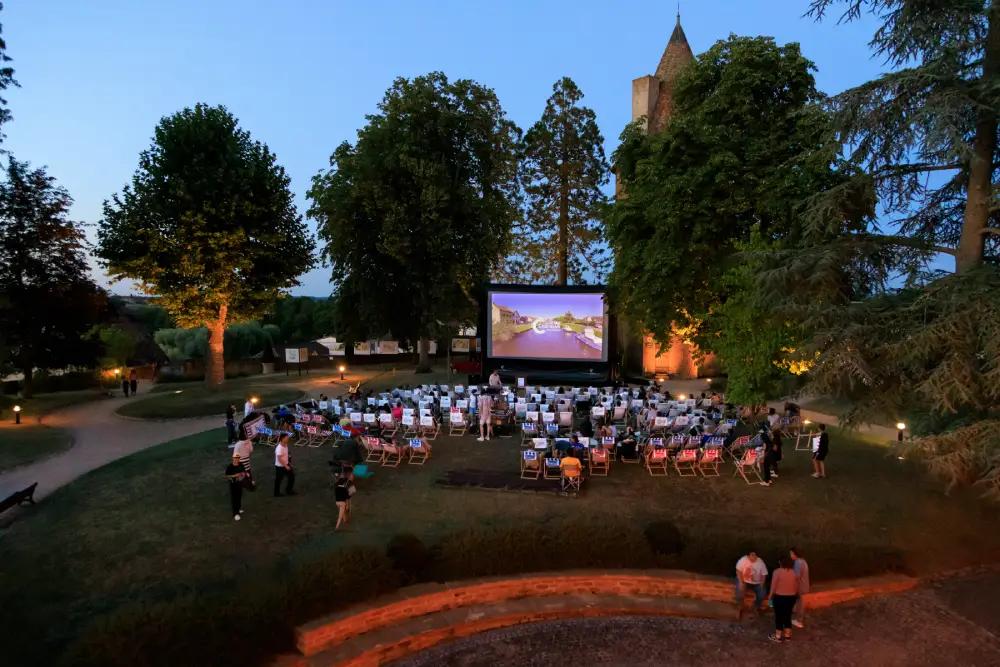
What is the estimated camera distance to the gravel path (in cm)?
735

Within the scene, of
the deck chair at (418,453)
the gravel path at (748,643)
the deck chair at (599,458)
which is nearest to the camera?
the gravel path at (748,643)

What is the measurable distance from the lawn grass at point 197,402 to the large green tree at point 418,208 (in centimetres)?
770

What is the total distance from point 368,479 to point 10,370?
22.6m

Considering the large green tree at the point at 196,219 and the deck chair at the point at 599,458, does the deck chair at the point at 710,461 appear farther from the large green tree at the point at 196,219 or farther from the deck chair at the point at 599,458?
the large green tree at the point at 196,219

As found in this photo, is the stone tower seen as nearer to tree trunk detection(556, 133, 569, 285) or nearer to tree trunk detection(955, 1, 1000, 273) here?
tree trunk detection(556, 133, 569, 285)

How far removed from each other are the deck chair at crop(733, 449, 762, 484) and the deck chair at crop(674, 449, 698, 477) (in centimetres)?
96

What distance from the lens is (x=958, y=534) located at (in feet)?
34.7

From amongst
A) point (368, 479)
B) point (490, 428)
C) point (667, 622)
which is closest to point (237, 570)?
point (368, 479)

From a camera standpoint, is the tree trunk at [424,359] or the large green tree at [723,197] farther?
the tree trunk at [424,359]

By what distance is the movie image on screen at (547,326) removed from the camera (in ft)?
97.0

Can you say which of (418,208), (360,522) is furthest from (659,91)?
(360,522)

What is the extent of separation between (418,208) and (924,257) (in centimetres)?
2418

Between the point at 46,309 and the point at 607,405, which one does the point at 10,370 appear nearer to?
the point at 46,309

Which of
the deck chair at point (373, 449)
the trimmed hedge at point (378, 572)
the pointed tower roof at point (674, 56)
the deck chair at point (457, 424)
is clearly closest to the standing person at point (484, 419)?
the deck chair at point (457, 424)
